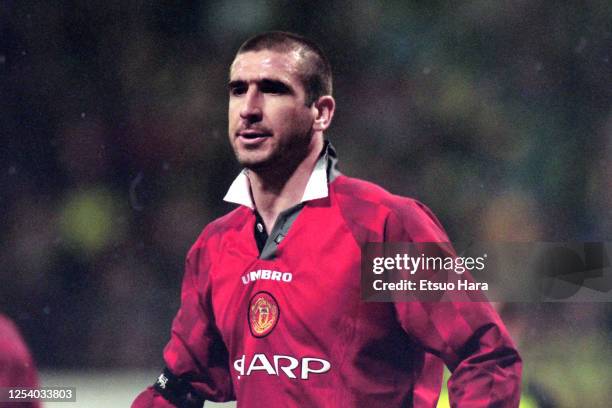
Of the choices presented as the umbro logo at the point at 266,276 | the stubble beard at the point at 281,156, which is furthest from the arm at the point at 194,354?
the stubble beard at the point at 281,156

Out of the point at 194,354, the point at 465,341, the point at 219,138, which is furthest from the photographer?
the point at 219,138

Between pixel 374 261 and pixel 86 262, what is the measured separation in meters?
1.03

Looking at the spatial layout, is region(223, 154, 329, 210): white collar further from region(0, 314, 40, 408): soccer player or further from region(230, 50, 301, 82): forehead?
region(0, 314, 40, 408): soccer player

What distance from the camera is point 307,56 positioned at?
6.44 feet

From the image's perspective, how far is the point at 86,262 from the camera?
2.57m

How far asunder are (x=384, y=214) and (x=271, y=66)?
40 cm

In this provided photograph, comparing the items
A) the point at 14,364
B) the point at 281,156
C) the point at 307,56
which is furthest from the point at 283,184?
the point at 14,364

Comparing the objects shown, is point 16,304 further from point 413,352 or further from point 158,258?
point 413,352

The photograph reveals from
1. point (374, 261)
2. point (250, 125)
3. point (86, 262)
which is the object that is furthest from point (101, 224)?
point (374, 261)

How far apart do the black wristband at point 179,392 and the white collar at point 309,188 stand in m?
0.44

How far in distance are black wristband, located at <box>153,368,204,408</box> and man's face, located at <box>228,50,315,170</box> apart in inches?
21.3

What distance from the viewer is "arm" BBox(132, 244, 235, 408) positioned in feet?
6.71

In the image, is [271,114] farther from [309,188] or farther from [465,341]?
[465,341]

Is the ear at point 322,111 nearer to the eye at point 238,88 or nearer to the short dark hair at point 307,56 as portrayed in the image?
the short dark hair at point 307,56
